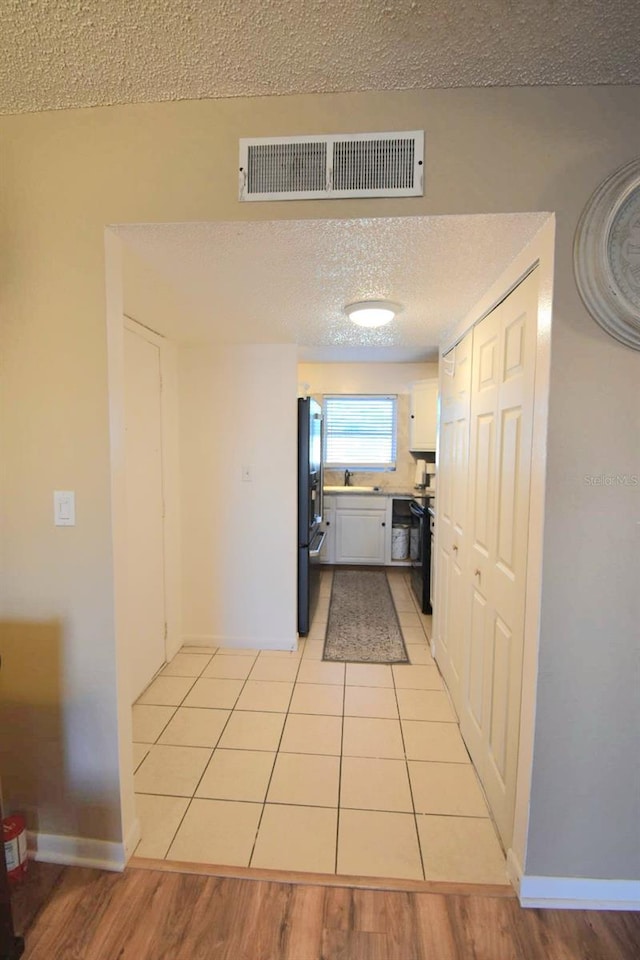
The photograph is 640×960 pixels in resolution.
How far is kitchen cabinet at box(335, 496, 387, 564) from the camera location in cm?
444

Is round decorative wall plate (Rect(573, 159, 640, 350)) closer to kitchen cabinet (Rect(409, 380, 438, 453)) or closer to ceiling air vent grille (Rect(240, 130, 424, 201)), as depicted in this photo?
ceiling air vent grille (Rect(240, 130, 424, 201))

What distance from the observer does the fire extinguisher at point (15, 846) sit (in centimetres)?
124

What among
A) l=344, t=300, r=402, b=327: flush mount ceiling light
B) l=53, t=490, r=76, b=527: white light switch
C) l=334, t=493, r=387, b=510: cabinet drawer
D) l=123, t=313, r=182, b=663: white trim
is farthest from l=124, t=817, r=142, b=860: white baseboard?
l=334, t=493, r=387, b=510: cabinet drawer

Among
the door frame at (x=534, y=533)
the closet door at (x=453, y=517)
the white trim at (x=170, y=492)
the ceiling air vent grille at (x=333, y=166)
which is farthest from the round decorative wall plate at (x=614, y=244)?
the white trim at (x=170, y=492)

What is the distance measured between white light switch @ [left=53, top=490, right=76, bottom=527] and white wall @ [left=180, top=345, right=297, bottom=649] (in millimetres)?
→ 1453

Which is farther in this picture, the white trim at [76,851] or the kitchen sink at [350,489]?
the kitchen sink at [350,489]

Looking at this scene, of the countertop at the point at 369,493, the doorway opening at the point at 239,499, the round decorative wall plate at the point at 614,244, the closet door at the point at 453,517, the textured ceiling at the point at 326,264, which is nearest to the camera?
the round decorative wall plate at the point at 614,244

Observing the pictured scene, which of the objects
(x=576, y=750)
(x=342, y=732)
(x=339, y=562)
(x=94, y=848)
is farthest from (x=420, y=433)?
(x=94, y=848)

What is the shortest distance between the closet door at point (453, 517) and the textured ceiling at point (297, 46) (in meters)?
1.00

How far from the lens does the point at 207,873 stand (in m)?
1.29

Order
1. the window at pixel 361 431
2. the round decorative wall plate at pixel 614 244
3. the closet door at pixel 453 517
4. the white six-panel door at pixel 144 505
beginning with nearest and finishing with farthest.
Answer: the round decorative wall plate at pixel 614 244 → the closet door at pixel 453 517 → the white six-panel door at pixel 144 505 → the window at pixel 361 431

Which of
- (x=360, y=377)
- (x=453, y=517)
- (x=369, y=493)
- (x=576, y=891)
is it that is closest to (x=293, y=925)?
(x=576, y=891)

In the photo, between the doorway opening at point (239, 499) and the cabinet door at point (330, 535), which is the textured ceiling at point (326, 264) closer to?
the doorway opening at point (239, 499)

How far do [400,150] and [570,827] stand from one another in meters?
2.06
